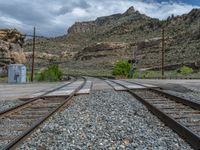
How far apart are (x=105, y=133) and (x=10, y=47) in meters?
64.7

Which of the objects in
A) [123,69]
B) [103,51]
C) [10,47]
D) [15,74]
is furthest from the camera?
[103,51]

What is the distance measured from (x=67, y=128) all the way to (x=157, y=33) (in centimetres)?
16692

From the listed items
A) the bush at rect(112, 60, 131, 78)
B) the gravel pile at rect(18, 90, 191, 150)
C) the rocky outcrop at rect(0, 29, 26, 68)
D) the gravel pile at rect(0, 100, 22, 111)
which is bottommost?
the gravel pile at rect(18, 90, 191, 150)

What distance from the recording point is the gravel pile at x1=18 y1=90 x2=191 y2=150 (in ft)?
26.2

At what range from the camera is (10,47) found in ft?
236

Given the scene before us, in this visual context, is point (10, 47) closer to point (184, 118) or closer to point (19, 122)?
point (19, 122)

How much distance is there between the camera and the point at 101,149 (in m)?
7.64

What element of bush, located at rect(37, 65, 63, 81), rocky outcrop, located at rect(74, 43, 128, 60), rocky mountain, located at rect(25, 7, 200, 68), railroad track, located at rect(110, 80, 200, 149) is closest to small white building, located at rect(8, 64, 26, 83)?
bush, located at rect(37, 65, 63, 81)

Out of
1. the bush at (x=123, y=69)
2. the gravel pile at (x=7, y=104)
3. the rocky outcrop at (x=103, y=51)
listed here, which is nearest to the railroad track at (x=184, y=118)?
the gravel pile at (x=7, y=104)

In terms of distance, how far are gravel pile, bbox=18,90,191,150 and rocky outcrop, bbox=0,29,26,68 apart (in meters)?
57.1

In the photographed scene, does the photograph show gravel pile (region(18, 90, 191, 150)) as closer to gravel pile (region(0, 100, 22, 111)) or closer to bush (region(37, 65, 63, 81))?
gravel pile (region(0, 100, 22, 111))

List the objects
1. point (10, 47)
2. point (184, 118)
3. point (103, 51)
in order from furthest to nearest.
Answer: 1. point (103, 51)
2. point (10, 47)
3. point (184, 118)

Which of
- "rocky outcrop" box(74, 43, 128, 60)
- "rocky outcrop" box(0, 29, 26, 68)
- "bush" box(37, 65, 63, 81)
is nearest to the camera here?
"bush" box(37, 65, 63, 81)

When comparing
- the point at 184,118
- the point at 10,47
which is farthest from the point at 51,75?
the point at 184,118
